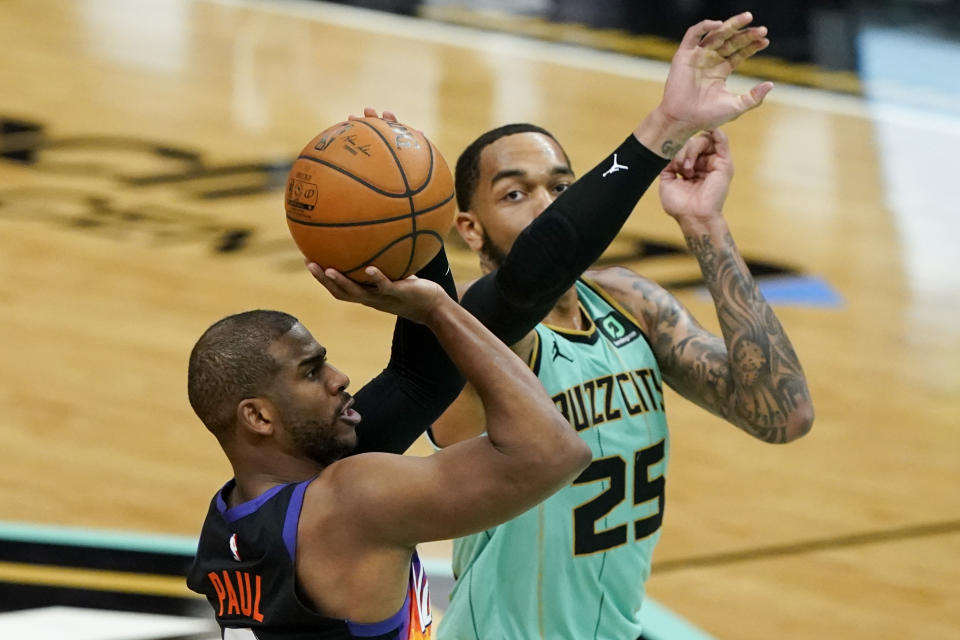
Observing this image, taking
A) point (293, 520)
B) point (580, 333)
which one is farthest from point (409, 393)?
point (580, 333)

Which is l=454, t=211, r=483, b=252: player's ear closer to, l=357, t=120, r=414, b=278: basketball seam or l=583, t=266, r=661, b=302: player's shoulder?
l=583, t=266, r=661, b=302: player's shoulder

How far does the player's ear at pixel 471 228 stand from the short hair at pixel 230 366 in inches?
39.6

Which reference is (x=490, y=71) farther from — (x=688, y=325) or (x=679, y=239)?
(x=688, y=325)

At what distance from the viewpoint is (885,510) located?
7.02 metres

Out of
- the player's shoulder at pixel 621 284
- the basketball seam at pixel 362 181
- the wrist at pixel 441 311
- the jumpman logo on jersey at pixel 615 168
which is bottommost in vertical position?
the player's shoulder at pixel 621 284

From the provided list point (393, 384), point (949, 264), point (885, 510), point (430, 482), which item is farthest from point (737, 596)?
point (949, 264)

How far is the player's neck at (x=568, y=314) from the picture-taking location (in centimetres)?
436

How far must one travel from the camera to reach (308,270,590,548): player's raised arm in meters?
3.15

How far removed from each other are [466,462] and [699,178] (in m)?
1.43

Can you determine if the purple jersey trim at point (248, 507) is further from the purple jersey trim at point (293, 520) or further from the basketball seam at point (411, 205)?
the basketball seam at point (411, 205)

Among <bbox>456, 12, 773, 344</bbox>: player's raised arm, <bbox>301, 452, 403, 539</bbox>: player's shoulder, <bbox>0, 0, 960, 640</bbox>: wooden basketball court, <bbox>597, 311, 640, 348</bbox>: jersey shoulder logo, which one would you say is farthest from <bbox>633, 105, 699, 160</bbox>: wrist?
<bbox>0, 0, 960, 640</bbox>: wooden basketball court

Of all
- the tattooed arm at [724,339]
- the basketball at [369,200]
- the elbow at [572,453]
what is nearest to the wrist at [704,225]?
the tattooed arm at [724,339]

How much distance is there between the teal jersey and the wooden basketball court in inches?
81.7

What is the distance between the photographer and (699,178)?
4246 millimetres
